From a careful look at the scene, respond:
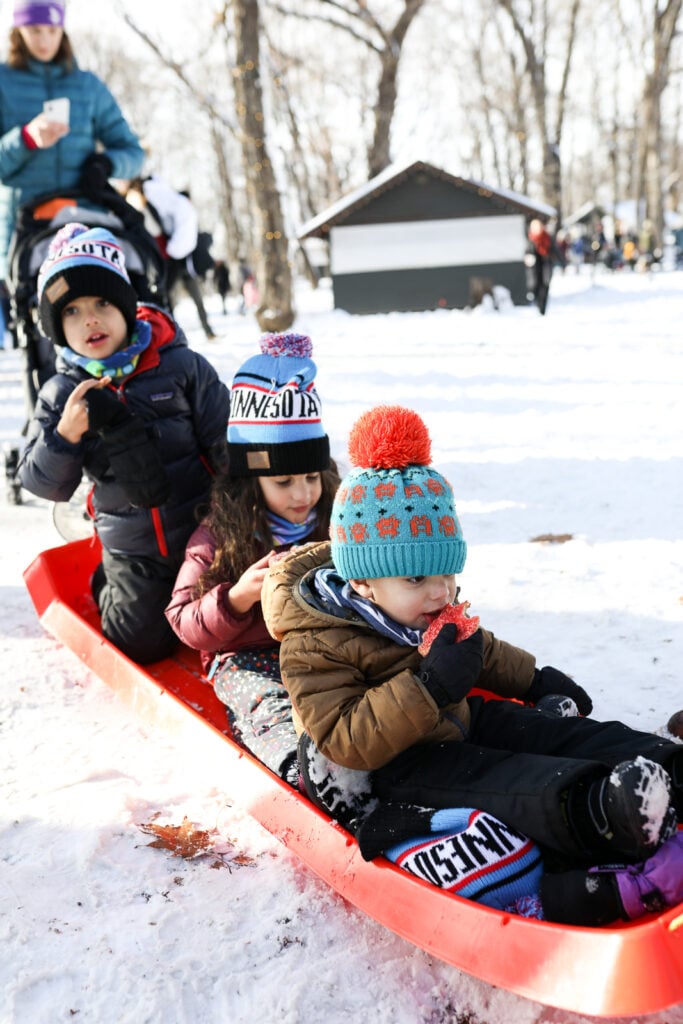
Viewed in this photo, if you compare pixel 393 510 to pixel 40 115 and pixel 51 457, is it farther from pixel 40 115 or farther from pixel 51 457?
pixel 40 115

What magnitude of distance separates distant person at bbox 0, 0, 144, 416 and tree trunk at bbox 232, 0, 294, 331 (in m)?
6.65

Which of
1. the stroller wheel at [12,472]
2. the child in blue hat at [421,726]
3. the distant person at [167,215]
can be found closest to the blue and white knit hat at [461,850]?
the child in blue hat at [421,726]

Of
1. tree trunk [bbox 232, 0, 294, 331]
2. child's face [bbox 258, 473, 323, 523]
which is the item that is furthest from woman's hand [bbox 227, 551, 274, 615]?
tree trunk [bbox 232, 0, 294, 331]

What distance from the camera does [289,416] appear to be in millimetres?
2635

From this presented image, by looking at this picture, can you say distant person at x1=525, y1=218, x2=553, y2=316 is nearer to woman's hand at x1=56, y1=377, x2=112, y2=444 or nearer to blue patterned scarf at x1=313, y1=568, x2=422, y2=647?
woman's hand at x1=56, y1=377, x2=112, y2=444

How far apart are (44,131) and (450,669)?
3.05m

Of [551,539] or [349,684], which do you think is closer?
[349,684]

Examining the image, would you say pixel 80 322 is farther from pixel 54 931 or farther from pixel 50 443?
pixel 54 931

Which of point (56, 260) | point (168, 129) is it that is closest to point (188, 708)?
point (56, 260)

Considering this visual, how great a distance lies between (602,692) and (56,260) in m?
2.13

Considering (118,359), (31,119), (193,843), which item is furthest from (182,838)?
(31,119)

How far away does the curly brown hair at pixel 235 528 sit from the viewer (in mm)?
2631

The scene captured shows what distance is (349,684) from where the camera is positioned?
6.31ft

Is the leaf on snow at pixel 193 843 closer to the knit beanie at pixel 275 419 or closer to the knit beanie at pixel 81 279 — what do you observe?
the knit beanie at pixel 275 419
